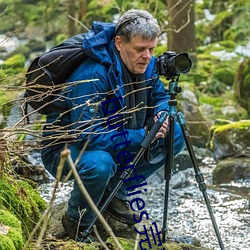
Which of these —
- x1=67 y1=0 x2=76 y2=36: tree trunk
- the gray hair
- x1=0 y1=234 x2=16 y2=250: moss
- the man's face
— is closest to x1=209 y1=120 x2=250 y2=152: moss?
the man's face

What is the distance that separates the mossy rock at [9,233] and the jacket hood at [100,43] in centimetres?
106

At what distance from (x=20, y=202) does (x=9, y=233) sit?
659 millimetres

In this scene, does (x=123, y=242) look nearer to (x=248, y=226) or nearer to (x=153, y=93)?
(x=153, y=93)

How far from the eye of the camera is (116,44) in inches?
135

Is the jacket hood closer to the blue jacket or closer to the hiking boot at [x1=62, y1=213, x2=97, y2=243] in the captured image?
the blue jacket

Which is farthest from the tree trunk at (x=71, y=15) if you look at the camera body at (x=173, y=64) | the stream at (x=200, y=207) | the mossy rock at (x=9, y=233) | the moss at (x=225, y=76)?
the mossy rock at (x=9, y=233)

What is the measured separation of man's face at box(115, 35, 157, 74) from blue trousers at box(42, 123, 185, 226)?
0.45 metres

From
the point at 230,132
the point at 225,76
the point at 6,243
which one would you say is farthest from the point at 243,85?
the point at 6,243

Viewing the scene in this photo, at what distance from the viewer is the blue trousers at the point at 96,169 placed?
327cm

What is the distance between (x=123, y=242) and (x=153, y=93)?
1.02 metres

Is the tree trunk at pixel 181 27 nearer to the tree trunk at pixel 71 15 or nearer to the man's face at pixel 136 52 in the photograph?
the tree trunk at pixel 71 15

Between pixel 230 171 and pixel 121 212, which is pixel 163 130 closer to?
pixel 121 212

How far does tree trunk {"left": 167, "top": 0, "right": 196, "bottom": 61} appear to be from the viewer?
10.1m

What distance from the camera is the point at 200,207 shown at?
539 centimetres
